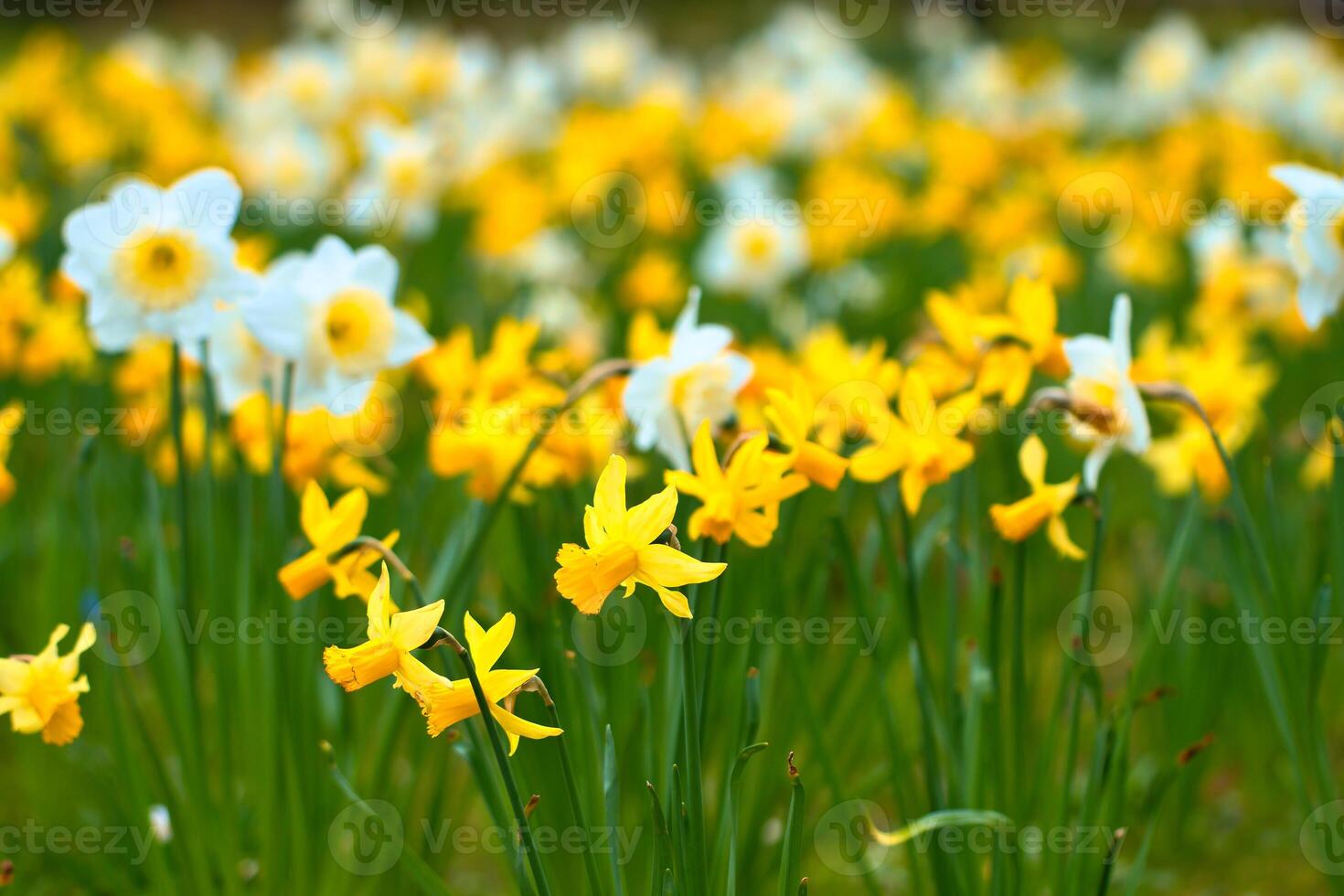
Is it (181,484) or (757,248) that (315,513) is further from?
(757,248)

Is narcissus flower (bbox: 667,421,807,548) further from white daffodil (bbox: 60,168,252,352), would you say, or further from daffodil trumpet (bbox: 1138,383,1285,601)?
white daffodil (bbox: 60,168,252,352)

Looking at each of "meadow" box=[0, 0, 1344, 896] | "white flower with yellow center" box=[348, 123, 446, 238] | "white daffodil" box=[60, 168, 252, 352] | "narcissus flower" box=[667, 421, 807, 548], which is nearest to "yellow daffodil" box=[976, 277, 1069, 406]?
"meadow" box=[0, 0, 1344, 896]

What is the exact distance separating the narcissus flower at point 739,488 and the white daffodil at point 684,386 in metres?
0.33

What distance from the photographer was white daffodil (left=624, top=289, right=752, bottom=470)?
1.72 m

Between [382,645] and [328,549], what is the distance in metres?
0.37

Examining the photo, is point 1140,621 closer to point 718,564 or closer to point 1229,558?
point 1229,558

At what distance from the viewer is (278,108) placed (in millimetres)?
5598

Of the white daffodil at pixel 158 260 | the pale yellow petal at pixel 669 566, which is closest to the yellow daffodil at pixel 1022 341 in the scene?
the pale yellow petal at pixel 669 566

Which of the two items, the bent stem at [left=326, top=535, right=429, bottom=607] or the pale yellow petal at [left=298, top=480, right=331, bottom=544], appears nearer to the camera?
the bent stem at [left=326, top=535, right=429, bottom=607]

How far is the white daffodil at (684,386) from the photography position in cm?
172

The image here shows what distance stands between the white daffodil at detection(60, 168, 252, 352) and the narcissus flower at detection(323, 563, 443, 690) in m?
0.81

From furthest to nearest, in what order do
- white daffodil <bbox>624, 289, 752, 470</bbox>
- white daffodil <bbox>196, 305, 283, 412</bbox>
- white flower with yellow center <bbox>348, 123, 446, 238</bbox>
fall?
white flower with yellow center <bbox>348, 123, 446, 238</bbox> < white daffodil <bbox>196, 305, 283, 412</bbox> < white daffodil <bbox>624, 289, 752, 470</bbox>

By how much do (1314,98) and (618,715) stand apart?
213 inches

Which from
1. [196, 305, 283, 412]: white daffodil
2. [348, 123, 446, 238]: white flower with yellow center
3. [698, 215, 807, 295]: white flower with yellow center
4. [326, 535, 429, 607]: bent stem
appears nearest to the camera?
[326, 535, 429, 607]: bent stem
